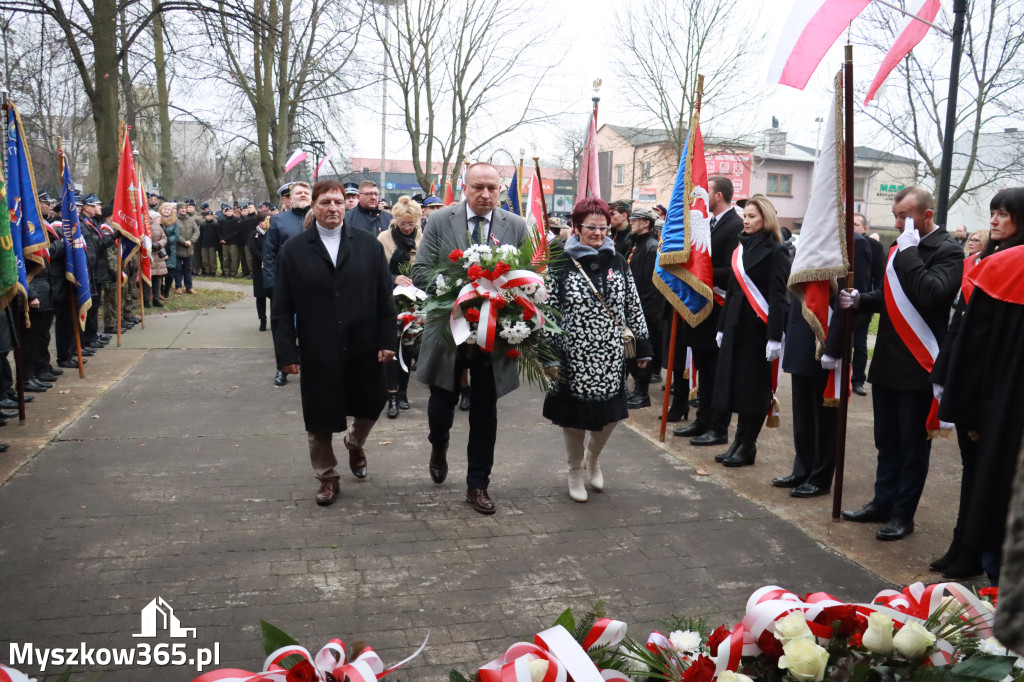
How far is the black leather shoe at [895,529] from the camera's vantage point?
16.4ft

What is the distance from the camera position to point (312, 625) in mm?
3740

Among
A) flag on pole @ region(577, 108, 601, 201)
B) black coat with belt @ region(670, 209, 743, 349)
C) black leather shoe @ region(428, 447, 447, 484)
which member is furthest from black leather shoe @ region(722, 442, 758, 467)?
flag on pole @ region(577, 108, 601, 201)

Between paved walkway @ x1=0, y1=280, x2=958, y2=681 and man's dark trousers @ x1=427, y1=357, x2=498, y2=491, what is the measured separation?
0.88 feet

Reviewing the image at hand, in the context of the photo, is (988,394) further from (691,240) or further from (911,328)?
(691,240)

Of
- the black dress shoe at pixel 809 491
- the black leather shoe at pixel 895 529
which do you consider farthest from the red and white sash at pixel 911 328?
the black dress shoe at pixel 809 491

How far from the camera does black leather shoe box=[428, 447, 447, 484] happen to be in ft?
19.0

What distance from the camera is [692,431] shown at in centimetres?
771

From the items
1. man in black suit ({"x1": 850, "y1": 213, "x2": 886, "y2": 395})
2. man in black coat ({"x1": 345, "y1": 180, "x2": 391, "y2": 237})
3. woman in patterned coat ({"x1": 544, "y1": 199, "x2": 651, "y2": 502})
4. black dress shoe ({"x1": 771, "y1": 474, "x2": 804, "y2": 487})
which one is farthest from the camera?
man in black suit ({"x1": 850, "y1": 213, "x2": 886, "y2": 395})

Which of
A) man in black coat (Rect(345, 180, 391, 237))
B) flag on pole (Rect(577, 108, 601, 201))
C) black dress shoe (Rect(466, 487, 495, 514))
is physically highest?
flag on pole (Rect(577, 108, 601, 201))

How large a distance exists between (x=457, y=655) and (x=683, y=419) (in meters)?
5.33

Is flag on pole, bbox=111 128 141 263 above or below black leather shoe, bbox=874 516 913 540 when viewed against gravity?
above

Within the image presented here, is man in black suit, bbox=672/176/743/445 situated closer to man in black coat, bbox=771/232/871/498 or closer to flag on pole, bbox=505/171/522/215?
man in black coat, bbox=771/232/871/498

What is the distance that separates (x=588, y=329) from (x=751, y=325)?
5.76 ft

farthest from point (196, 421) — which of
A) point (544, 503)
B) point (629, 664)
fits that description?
point (629, 664)
